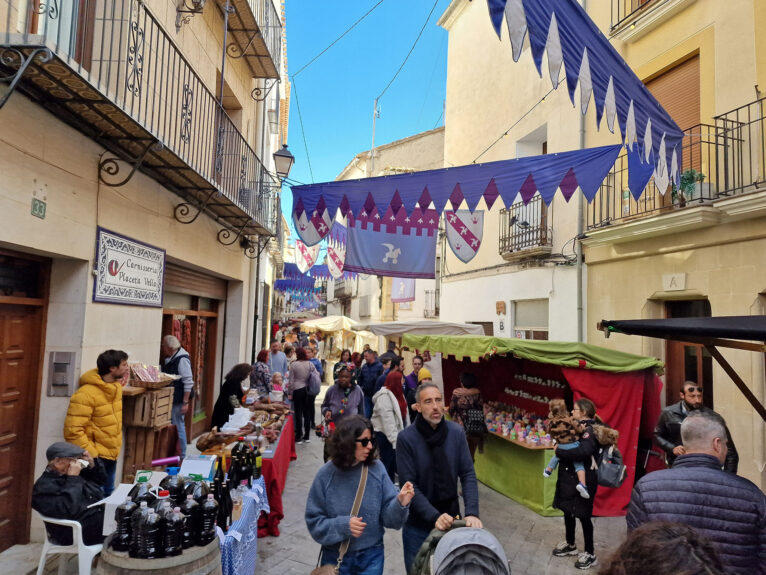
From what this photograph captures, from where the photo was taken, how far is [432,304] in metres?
21.6

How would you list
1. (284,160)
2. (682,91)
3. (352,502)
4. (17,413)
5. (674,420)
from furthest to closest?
1. (284,160)
2. (682,91)
3. (674,420)
4. (17,413)
5. (352,502)

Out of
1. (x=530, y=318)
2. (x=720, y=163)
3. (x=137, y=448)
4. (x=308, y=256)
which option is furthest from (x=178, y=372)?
(x=720, y=163)

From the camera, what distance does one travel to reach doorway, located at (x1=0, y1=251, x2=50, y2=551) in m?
4.31

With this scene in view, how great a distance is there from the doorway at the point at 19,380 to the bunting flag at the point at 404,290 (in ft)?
47.6

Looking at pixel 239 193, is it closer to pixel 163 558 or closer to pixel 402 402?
pixel 402 402

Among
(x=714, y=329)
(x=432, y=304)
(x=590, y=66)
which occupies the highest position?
(x=590, y=66)

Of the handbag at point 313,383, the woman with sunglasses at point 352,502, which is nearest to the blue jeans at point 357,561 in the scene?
the woman with sunglasses at point 352,502

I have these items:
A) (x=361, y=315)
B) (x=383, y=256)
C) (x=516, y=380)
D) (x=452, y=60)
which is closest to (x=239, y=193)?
(x=383, y=256)

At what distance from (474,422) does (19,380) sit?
5803 mm

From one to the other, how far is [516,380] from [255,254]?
275 inches

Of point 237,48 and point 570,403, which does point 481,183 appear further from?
point 237,48

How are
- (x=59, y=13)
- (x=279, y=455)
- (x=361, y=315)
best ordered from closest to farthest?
(x=59, y=13) < (x=279, y=455) < (x=361, y=315)

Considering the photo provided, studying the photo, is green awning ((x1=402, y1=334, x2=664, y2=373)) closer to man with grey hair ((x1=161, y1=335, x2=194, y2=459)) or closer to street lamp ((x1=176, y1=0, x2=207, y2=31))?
man with grey hair ((x1=161, y1=335, x2=194, y2=459))

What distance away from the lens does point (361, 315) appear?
1216 inches
